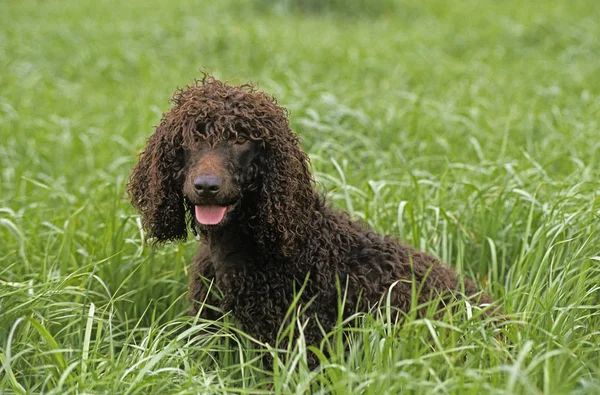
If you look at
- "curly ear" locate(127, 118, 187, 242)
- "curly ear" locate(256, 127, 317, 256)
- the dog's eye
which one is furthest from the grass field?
the dog's eye

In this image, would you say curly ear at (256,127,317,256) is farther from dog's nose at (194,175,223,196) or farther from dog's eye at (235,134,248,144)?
dog's nose at (194,175,223,196)

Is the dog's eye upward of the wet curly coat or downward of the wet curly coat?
upward

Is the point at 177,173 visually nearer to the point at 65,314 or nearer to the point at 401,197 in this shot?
the point at 65,314

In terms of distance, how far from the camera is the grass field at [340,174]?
2500 millimetres

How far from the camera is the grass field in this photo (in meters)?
2.50

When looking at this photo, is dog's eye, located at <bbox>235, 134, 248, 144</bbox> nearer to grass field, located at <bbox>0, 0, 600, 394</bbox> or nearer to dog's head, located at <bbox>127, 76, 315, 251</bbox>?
dog's head, located at <bbox>127, 76, 315, 251</bbox>

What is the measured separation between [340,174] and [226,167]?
1.39 meters

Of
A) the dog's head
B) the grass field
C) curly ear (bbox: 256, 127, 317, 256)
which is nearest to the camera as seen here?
the grass field

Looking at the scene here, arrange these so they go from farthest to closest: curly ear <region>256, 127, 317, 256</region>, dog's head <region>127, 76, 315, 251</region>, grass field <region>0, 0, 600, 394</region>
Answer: curly ear <region>256, 127, 317, 256</region> → dog's head <region>127, 76, 315, 251</region> → grass field <region>0, 0, 600, 394</region>

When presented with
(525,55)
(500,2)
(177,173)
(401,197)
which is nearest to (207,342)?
(177,173)

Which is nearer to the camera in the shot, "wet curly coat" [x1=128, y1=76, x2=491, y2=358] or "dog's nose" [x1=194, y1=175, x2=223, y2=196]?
"dog's nose" [x1=194, y1=175, x2=223, y2=196]

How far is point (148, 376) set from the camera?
2.47 metres

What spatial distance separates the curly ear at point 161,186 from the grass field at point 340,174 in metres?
0.30

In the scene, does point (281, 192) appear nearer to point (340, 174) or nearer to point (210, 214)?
point (210, 214)
